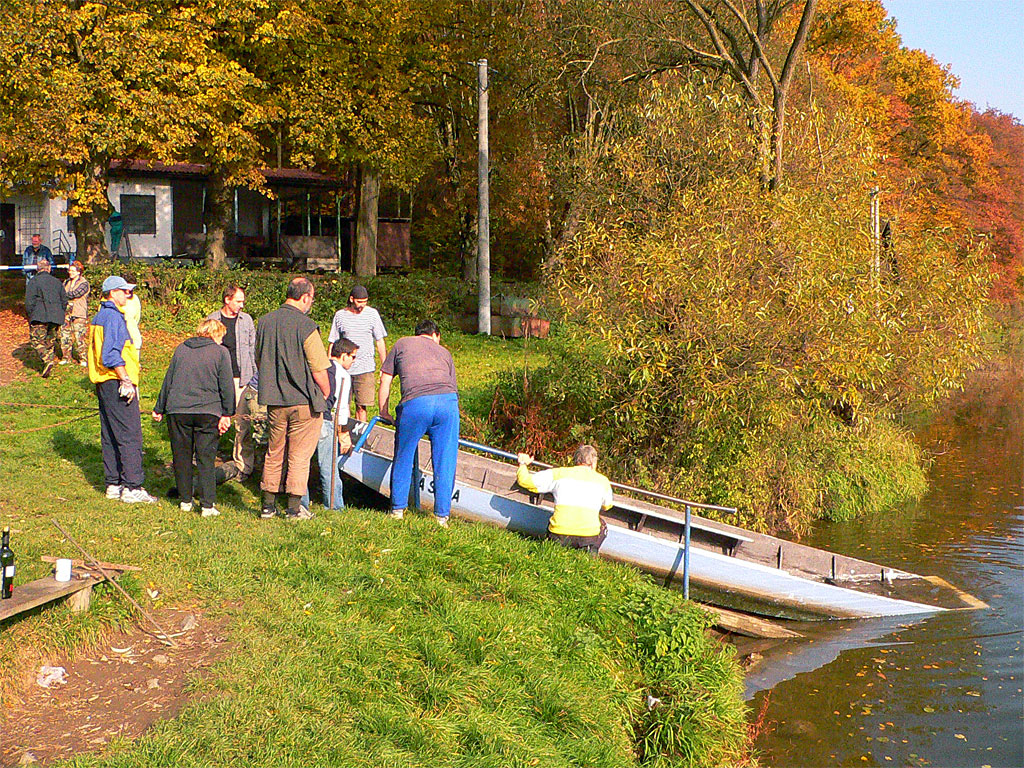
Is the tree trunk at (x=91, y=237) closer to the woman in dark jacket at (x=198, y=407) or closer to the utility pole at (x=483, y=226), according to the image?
the utility pole at (x=483, y=226)

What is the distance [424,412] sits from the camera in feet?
30.8

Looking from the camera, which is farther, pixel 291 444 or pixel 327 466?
pixel 327 466

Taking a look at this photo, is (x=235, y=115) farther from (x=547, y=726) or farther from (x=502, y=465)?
(x=547, y=726)

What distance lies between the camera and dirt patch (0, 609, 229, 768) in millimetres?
5410

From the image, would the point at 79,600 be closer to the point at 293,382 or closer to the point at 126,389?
the point at 293,382

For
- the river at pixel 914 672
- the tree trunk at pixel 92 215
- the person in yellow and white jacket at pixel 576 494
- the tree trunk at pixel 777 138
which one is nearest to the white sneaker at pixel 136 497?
the person in yellow and white jacket at pixel 576 494

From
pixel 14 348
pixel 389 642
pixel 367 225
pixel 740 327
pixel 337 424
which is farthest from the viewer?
pixel 367 225

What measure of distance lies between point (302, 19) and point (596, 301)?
15.1 metres

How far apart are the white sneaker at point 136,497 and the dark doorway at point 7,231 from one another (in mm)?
29633

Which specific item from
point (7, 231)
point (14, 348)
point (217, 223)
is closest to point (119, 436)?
point (14, 348)

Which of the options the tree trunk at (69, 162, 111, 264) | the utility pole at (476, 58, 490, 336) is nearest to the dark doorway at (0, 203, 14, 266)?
the tree trunk at (69, 162, 111, 264)

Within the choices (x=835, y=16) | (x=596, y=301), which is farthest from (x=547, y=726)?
(x=835, y=16)

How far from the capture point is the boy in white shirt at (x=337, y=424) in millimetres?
10148

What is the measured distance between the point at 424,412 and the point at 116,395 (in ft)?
9.69
